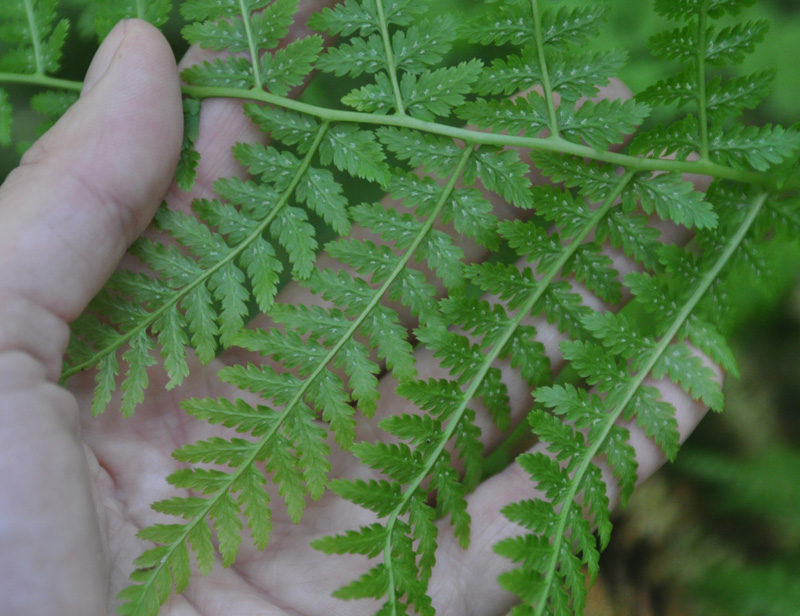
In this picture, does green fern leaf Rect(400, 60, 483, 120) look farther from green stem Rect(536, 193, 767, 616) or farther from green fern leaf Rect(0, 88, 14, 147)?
green fern leaf Rect(0, 88, 14, 147)

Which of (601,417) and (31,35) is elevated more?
(31,35)

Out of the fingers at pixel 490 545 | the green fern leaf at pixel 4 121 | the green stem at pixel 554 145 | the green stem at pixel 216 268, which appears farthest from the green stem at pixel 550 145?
the green fern leaf at pixel 4 121

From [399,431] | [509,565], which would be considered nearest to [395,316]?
[399,431]

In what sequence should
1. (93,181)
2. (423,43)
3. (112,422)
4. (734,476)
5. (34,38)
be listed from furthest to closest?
(734,476) → (112,422) → (34,38) → (423,43) → (93,181)

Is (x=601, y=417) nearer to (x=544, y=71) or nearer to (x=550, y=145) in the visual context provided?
(x=550, y=145)

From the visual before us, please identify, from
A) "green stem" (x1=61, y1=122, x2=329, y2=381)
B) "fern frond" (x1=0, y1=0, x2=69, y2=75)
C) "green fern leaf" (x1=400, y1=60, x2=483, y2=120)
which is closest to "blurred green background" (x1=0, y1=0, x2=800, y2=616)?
"fern frond" (x1=0, y1=0, x2=69, y2=75)

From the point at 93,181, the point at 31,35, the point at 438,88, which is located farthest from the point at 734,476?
the point at 31,35

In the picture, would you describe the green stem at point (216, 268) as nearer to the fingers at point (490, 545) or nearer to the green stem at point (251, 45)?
the green stem at point (251, 45)
